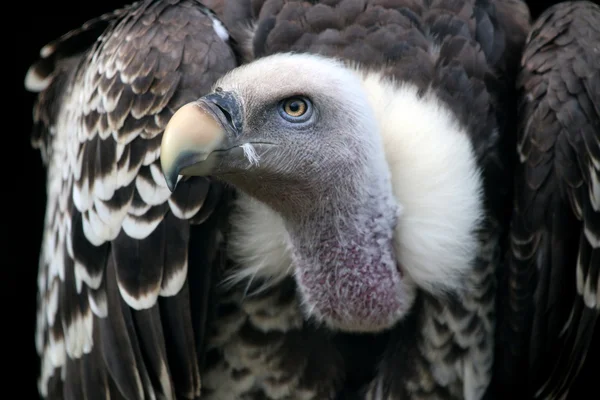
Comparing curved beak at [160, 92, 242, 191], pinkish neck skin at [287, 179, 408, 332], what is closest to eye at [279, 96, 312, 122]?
curved beak at [160, 92, 242, 191]

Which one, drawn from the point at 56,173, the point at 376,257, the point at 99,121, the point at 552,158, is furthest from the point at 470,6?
the point at 56,173

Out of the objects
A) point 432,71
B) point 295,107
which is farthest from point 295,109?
point 432,71

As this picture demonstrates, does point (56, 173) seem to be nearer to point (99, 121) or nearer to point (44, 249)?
point (44, 249)

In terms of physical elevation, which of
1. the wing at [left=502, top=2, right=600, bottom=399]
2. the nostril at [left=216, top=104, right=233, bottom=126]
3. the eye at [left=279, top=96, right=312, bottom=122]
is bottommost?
the wing at [left=502, top=2, right=600, bottom=399]

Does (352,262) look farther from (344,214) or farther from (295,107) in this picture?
(295,107)

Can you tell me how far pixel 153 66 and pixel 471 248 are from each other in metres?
1.43

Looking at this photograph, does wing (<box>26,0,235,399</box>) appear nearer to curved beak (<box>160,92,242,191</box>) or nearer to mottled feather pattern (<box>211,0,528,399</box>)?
mottled feather pattern (<box>211,0,528,399</box>)

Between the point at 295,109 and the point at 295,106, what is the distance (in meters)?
0.01

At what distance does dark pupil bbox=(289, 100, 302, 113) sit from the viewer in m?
3.88

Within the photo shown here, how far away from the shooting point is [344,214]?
3.98 m

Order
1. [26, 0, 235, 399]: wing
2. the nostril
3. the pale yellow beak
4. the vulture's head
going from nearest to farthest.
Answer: the pale yellow beak, the nostril, the vulture's head, [26, 0, 235, 399]: wing

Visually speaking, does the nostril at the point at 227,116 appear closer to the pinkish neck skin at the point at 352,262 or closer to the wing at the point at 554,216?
the pinkish neck skin at the point at 352,262

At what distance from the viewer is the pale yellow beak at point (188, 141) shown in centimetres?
348

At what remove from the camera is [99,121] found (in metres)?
4.40
